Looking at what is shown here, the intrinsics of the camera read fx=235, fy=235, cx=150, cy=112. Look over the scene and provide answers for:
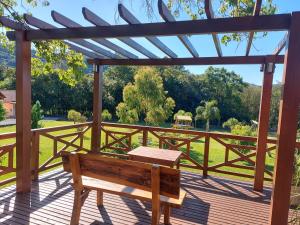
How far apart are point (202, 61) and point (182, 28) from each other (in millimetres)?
1995

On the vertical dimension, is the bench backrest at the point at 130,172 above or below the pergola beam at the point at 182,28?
below

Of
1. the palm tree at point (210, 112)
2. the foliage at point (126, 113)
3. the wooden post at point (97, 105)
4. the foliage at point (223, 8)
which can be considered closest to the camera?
the foliage at point (223, 8)

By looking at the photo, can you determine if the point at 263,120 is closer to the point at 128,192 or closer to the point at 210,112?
the point at 128,192

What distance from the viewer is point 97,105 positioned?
541 centimetres

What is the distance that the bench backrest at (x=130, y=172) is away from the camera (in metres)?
2.20

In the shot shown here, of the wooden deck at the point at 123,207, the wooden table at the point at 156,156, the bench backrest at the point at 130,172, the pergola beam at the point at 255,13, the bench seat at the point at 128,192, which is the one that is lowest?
the wooden deck at the point at 123,207

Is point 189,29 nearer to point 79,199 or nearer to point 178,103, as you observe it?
point 79,199

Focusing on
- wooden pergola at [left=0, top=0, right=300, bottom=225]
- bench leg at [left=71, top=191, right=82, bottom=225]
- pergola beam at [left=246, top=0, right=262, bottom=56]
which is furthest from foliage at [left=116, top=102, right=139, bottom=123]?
bench leg at [left=71, top=191, right=82, bottom=225]

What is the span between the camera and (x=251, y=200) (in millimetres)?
3760

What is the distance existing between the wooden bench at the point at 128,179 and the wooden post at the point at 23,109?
1060 mm

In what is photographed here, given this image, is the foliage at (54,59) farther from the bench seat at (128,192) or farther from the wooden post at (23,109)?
the bench seat at (128,192)

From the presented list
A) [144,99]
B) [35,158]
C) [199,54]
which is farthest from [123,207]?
[144,99]

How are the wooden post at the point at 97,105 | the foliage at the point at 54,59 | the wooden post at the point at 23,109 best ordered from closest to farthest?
the wooden post at the point at 23,109, the foliage at the point at 54,59, the wooden post at the point at 97,105

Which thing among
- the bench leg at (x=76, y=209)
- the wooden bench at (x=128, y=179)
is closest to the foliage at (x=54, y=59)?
the wooden bench at (x=128, y=179)
